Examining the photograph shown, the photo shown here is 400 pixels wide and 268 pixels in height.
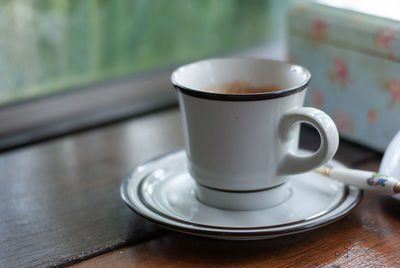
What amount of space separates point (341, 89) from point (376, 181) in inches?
9.0

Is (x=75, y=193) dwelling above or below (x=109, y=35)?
below

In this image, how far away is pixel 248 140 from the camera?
1.67ft

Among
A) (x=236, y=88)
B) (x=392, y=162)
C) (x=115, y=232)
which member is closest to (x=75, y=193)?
(x=115, y=232)

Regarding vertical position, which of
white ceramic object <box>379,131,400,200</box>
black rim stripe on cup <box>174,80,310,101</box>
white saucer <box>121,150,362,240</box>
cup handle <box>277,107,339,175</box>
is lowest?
white saucer <box>121,150,362,240</box>

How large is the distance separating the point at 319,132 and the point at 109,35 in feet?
1.82

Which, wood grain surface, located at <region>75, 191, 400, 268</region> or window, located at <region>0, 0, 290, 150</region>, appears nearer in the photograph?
wood grain surface, located at <region>75, 191, 400, 268</region>

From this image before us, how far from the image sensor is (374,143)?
0.71 metres

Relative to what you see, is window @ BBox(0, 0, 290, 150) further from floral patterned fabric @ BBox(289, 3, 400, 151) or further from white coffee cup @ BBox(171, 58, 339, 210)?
white coffee cup @ BBox(171, 58, 339, 210)

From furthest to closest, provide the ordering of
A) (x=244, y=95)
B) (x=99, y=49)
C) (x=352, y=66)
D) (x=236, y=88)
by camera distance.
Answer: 1. (x=99, y=49)
2. (x=352, y=66)
3. (x=236, y=88)
4. (x=244, y=95)

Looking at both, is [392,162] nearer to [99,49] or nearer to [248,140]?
[248,140]

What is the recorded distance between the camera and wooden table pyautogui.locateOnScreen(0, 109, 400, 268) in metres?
0.49

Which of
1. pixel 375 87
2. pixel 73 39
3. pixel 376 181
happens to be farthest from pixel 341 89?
pixel 73 39

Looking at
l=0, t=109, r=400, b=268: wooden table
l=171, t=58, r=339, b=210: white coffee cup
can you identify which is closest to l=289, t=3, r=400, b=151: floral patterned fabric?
l=0, t=109, r=400, b=268: wooden table

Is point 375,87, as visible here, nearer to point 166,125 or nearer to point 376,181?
point 376,181
